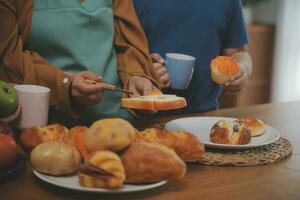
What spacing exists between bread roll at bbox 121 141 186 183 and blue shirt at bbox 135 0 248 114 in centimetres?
76

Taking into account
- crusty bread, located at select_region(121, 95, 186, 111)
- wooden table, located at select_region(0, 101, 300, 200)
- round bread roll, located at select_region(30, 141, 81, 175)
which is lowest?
wooden table, located at select_region(0, 101, 300, 200)

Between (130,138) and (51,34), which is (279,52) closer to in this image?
(51,34)

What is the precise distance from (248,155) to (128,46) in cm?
48

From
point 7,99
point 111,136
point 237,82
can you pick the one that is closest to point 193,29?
point 237,82

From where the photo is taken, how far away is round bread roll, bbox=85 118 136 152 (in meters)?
0.84

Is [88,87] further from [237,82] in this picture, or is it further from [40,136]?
[237,82]

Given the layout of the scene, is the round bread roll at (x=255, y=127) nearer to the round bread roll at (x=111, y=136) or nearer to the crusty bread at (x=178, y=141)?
the crusty bread at (x=178, y=141)

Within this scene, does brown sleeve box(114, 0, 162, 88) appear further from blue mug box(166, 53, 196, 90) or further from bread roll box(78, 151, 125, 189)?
bread roll box(78, 151, 125, 189)

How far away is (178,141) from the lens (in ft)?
3.12

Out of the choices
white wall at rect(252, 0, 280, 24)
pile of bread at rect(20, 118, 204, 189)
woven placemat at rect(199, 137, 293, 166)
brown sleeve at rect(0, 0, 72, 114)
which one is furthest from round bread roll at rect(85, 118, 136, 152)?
white wall at rect(252, 0, 280, 24)

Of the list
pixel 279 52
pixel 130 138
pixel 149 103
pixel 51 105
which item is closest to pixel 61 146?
pixel 130 138

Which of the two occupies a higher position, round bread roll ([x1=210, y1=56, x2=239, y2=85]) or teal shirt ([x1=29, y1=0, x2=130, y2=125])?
teal shirt ([x1=29, y1=0, x2=130, y2=125])

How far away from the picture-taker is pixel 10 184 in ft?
2.99

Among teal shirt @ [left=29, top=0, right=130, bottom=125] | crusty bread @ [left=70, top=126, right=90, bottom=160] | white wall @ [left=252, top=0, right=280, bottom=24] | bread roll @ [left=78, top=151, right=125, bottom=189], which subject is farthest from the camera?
white wall @ [left=252, top=0, right=280, bottom=24]
